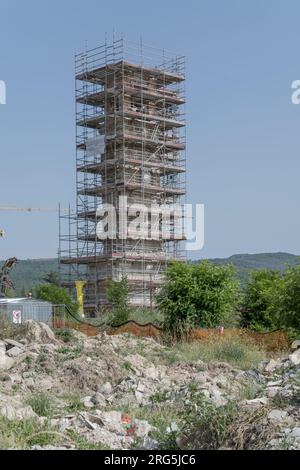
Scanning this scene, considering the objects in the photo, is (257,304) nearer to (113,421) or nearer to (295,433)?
(113,421)

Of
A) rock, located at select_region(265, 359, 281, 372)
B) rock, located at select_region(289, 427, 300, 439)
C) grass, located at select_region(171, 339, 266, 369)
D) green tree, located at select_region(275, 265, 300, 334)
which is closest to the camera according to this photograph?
rock, located at select_region(289, 427, 300, 439)

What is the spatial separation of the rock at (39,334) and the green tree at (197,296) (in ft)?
16.6

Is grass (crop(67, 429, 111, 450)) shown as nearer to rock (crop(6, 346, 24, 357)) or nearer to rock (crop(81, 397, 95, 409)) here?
rock (crop(81, 397, 95, 409))

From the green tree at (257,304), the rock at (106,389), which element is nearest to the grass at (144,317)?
the green tree at (257,304)

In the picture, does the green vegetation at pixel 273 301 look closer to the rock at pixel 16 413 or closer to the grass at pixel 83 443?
the rock at pixel 16 413

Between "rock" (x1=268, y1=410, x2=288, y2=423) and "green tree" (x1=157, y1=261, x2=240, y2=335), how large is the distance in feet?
53.7

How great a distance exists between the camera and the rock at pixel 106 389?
14376 mm

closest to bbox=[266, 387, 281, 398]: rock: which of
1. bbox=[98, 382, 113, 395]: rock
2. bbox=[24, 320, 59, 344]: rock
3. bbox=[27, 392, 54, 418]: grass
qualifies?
bbox=[27, 392, 54, 418]: grass

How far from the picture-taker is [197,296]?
1053 inches

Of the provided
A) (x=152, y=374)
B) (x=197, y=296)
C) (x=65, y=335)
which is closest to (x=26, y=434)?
(x=152, y=374)

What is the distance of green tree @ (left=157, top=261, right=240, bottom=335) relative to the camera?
1052 inches

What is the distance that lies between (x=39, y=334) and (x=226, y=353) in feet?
18.4
